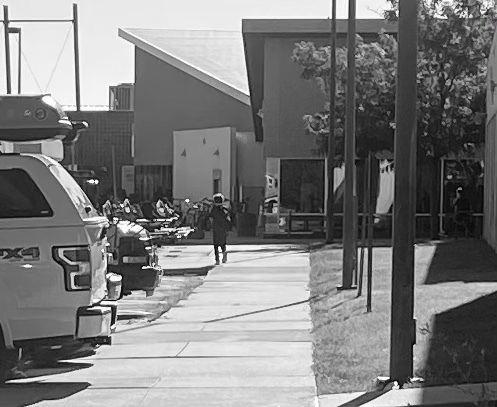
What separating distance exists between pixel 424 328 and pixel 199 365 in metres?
2.72

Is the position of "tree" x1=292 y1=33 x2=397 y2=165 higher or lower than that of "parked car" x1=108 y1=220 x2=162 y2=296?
higher

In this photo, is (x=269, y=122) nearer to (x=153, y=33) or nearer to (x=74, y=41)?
(x=74, y=41)

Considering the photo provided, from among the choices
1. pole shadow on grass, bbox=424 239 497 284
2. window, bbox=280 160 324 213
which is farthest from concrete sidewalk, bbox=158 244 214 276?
pole shadow on grass, bbox=424 239 497 284

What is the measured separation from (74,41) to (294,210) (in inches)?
386

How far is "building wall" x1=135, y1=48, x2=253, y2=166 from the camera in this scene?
168ft

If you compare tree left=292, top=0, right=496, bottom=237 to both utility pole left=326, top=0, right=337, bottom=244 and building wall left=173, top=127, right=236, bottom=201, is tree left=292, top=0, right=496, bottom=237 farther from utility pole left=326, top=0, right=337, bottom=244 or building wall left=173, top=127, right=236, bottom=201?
building wall left=173, top=127, right=236, bottom=201

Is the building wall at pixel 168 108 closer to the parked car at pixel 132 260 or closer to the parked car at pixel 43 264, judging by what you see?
the parked car at pixel 132 260

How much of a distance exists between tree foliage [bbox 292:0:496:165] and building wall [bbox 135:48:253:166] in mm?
18140

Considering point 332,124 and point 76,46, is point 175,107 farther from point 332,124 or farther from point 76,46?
point 332,124

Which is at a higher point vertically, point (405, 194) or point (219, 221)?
point (405, 194)

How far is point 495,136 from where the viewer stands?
79.5ft

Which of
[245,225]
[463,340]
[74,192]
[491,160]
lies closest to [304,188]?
[245,225]

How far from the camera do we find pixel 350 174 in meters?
18.6

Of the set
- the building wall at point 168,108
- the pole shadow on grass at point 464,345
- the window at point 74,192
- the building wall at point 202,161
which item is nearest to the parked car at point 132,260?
the pole shadow on grass at point 464,345
